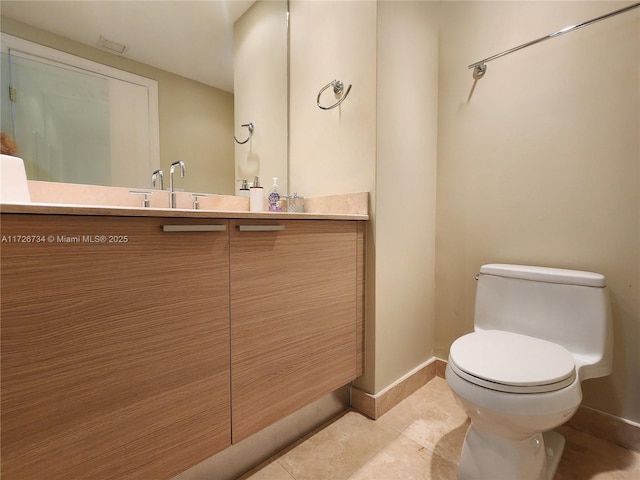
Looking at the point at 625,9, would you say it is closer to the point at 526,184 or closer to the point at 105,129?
the point at 526,184

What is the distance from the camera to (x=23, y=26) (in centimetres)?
100

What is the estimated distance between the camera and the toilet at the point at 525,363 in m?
0.78

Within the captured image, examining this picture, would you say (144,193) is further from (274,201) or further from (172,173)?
(274,201)

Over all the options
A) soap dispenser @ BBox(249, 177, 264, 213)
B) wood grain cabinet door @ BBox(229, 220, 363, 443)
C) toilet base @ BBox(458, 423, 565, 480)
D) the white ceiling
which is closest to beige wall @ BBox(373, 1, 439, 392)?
wood grain cabinet door @ BBox(229, 220, 363, 443)

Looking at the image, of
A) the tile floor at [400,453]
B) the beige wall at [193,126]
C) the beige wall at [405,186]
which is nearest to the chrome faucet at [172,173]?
the beige wall at [193,126]

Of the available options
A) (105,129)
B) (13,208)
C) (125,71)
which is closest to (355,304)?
(13,208)

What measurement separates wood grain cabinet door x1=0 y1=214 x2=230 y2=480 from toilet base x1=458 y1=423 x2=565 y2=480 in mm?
760

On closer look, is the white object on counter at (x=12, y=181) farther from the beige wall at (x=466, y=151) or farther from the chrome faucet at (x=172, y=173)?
the beige wall at (x=466, y=151)

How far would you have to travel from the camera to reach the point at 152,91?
1.27m

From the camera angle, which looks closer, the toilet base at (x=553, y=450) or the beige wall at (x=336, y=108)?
the toilet base at (x=553, y=450)

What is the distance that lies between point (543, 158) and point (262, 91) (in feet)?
4.56

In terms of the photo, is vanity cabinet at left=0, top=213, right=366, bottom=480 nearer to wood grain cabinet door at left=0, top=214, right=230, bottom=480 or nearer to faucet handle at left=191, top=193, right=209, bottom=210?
wood grain cabinet door at left=0, top=214, right=230, bottom=480

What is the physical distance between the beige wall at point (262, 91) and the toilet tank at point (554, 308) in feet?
3.73

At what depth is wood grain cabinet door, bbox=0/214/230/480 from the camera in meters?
0.58
